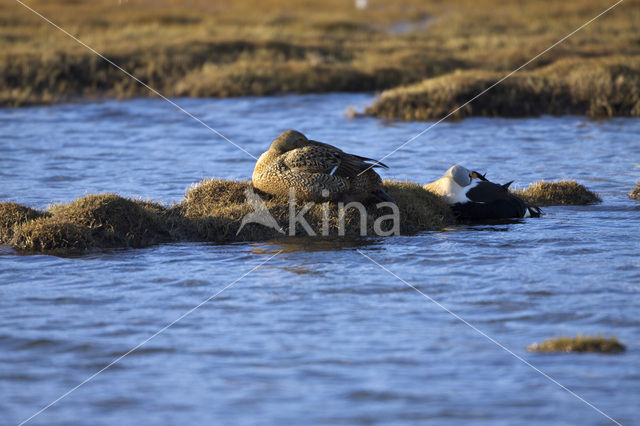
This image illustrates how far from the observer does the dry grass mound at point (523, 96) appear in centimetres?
2020

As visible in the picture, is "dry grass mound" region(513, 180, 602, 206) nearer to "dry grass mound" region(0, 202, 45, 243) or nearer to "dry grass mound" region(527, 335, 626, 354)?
"dry grass mound" region(527, 335, 626, 354)

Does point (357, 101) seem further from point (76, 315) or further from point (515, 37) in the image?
point (76, 315)

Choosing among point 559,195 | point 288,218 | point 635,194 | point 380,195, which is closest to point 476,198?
point 380,195

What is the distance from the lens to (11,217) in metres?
10.3

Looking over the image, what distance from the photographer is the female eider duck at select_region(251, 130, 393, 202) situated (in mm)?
10016

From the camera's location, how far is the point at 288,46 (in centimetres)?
2745

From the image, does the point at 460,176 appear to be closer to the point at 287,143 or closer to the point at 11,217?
the point at 287,143

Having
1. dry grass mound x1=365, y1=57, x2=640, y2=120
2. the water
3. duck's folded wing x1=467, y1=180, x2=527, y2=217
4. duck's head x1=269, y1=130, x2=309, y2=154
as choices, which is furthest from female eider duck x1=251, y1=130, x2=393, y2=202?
dry grass mound x1=365, y1=57, x2=640, y2=120

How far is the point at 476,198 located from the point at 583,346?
465cm

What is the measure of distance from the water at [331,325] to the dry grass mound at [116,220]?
39 centimetres

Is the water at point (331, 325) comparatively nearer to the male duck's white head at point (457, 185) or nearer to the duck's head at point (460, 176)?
the male duck's white head at point (457, 185)

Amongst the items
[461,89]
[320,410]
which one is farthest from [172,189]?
[461,89]

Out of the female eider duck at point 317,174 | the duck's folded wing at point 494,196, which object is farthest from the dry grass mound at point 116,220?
the duck's folded wing at point 494,196

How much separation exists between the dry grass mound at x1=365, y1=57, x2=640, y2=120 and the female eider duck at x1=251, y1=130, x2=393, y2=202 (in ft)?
34.5
